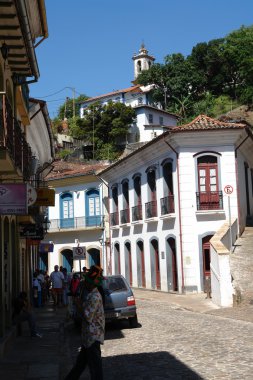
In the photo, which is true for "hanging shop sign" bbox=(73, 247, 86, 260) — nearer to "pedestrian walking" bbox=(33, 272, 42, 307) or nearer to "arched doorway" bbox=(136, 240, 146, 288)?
"pedestrian walking" bbox=(33, 272, 42, 307)

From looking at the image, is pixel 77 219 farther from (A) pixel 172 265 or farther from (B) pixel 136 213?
(A) pixel 172 265

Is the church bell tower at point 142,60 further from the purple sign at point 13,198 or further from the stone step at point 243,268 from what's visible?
the purple sign at point 13,198

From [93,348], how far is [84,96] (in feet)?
310

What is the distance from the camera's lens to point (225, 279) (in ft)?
59.4

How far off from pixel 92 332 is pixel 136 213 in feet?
75.8

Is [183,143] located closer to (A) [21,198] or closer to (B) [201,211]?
(B) [201,211]

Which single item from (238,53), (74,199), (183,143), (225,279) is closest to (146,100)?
(238,53)

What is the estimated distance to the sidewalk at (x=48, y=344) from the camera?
9.55m

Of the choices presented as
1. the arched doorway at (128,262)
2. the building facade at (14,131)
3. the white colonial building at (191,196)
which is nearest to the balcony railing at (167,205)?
the white colonial building at (191,196)

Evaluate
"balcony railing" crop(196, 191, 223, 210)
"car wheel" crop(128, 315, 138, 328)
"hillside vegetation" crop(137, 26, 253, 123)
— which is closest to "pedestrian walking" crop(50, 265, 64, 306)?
"balcony railing" crop(196, 191, 223, 210)

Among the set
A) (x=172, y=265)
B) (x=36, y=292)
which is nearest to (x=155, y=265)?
(x=172, y=265)

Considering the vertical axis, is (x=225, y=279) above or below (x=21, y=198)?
below

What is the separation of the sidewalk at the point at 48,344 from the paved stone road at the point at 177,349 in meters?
0.27

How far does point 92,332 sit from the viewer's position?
7.36 meters
